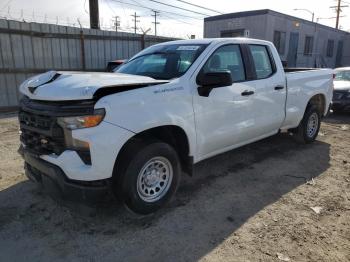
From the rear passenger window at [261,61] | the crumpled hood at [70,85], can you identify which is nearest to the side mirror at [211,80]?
the crumpled hood at [70,85]

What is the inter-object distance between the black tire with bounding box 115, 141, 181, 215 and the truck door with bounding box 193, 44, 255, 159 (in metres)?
0.52

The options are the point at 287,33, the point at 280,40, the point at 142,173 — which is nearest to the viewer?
the point at 142,173

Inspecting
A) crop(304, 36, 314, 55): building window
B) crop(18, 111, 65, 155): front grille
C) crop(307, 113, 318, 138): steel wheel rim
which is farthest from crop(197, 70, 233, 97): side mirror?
crop(304, 36, 314, 55): building window

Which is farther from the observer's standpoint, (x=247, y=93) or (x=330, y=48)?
(x=330, y=48)

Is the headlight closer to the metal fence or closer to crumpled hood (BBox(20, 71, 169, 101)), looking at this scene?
crumpled hood (BBox(20, 71, 169, 101))

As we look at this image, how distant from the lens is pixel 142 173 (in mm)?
3459

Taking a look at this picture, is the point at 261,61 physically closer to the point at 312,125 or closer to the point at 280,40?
the point at 312,125

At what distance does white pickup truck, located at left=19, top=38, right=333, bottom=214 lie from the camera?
304cm

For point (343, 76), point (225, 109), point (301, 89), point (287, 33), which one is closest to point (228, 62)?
point (225, 109)

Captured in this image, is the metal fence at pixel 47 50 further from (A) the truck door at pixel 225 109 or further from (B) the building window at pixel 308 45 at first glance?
(B) the building window at pixel 308 45

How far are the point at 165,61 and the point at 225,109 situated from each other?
101cm

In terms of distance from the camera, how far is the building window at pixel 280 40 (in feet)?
68.3

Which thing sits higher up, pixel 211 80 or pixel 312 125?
pixel 211 80

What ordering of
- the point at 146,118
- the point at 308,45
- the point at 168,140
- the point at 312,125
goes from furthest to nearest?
the point at 308,45
the point at 312,125
the point at 168,140
the point at 146,118
